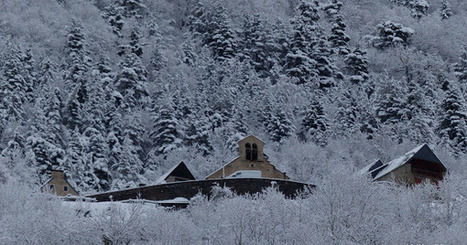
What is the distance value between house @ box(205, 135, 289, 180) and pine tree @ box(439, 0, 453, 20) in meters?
107

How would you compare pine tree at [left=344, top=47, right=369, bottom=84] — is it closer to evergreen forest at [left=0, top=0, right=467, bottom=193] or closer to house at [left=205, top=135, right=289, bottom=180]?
evergreen forest at [left=0, top=0, right=467, bottom=193]

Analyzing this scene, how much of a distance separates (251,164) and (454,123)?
31508 mm

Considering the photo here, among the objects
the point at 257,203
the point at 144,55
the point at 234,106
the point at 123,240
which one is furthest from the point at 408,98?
the point at 123,240

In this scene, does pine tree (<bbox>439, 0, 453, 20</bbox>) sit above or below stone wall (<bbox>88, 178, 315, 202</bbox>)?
above

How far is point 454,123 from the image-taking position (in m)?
96.7

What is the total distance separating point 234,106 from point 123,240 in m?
54.9

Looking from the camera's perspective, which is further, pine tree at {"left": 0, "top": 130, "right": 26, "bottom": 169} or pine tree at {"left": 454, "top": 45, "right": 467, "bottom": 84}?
pine tree at {"left": 454, "top": 45, "right": 467, "bottom": 84}

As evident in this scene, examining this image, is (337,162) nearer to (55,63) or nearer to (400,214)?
(400,214)

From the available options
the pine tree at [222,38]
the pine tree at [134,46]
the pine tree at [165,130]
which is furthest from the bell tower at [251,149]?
the pine tree at [222,38]

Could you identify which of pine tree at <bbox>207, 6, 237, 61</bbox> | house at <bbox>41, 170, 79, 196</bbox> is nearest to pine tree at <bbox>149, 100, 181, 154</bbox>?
house at <bbox>41, 170, 79, 196</bbox>

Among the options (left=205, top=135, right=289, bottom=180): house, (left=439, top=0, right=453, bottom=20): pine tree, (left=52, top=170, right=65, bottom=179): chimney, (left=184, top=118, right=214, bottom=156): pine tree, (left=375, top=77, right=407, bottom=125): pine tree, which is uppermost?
(left=439, top=0, right=453, bottom=20): pine tree

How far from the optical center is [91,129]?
8494cm

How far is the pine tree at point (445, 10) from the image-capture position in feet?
571

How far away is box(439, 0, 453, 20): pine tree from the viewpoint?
571 feet
